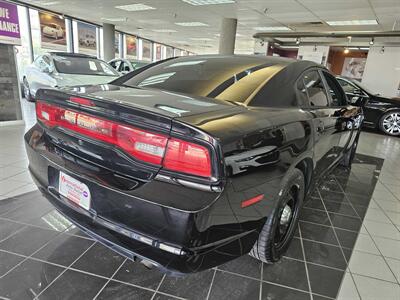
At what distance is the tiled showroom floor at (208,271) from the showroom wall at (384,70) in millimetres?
11386

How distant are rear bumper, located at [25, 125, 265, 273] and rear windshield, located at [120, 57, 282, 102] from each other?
685 millimetres

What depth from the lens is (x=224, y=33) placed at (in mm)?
9477

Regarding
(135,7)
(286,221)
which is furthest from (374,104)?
(135,7)

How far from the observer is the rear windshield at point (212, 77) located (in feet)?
5.24

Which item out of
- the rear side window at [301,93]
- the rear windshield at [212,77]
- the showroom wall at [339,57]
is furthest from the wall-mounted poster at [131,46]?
the rear side window at [301,93]

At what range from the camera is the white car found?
35.9ft

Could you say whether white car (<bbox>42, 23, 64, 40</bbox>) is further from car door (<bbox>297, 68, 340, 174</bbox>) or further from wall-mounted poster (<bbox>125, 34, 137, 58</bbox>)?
car door (<bbox>297, 68, 340, 174</bbox>)

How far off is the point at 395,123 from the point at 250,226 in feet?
24.7

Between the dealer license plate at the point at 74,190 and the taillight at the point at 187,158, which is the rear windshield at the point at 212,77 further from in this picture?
the dealer license plate at the point at 74,190

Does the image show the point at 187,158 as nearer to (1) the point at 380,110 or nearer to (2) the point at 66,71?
(2) the point at 66,71

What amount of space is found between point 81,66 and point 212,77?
5.45m

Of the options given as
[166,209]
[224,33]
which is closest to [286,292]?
[166,209]

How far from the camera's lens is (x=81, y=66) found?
630 centimetres

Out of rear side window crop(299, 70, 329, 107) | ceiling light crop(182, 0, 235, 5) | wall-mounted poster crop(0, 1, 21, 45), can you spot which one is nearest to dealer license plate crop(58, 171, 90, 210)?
rear side window crop(299, 70, 329, 107)
